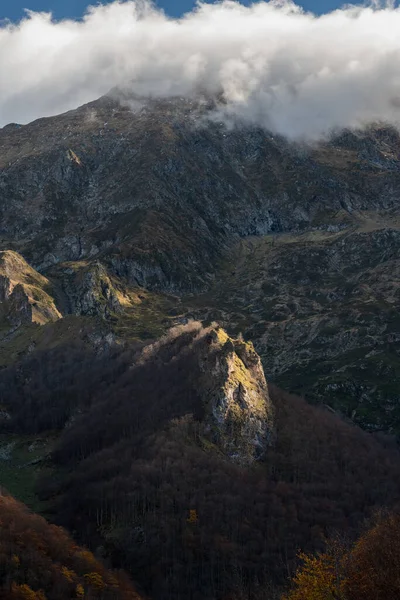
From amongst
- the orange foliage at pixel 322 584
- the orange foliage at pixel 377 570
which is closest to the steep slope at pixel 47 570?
the orange foliage at pixel 322 584

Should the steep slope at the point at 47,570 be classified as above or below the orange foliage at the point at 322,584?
below

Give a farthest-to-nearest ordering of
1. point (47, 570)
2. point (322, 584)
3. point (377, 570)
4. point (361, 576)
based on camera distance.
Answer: point (47, 570) → point (322, 584) → point (361, 576) → point (377, 570)

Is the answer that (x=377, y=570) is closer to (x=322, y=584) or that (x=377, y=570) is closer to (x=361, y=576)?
(x=361, y=576)

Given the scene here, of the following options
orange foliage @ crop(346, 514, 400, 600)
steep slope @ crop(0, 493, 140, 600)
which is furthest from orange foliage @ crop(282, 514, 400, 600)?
steep slope @ crop(0, 493, 140, 600)

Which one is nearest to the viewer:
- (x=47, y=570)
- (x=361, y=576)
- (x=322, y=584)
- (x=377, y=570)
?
(x=377, y=570)

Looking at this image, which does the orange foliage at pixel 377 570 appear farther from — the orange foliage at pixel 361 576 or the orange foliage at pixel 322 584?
the orange foliage at pixel 322 584

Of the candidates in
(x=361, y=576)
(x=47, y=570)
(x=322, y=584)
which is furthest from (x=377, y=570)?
(x=47, y=570)

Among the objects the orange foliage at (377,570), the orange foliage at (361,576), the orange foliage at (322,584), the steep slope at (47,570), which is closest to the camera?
the orange foliage at (377,570)

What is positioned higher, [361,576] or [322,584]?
[361,576]

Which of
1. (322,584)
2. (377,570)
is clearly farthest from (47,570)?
(377,570)

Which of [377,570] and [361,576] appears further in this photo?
[361,576]

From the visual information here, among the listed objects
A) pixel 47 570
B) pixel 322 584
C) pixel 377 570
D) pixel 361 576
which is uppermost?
pixel 377 570

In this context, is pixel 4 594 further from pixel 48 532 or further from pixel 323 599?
pixel 323 599

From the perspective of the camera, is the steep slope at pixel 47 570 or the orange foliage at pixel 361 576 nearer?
the orange foliage at pixel 361 576
